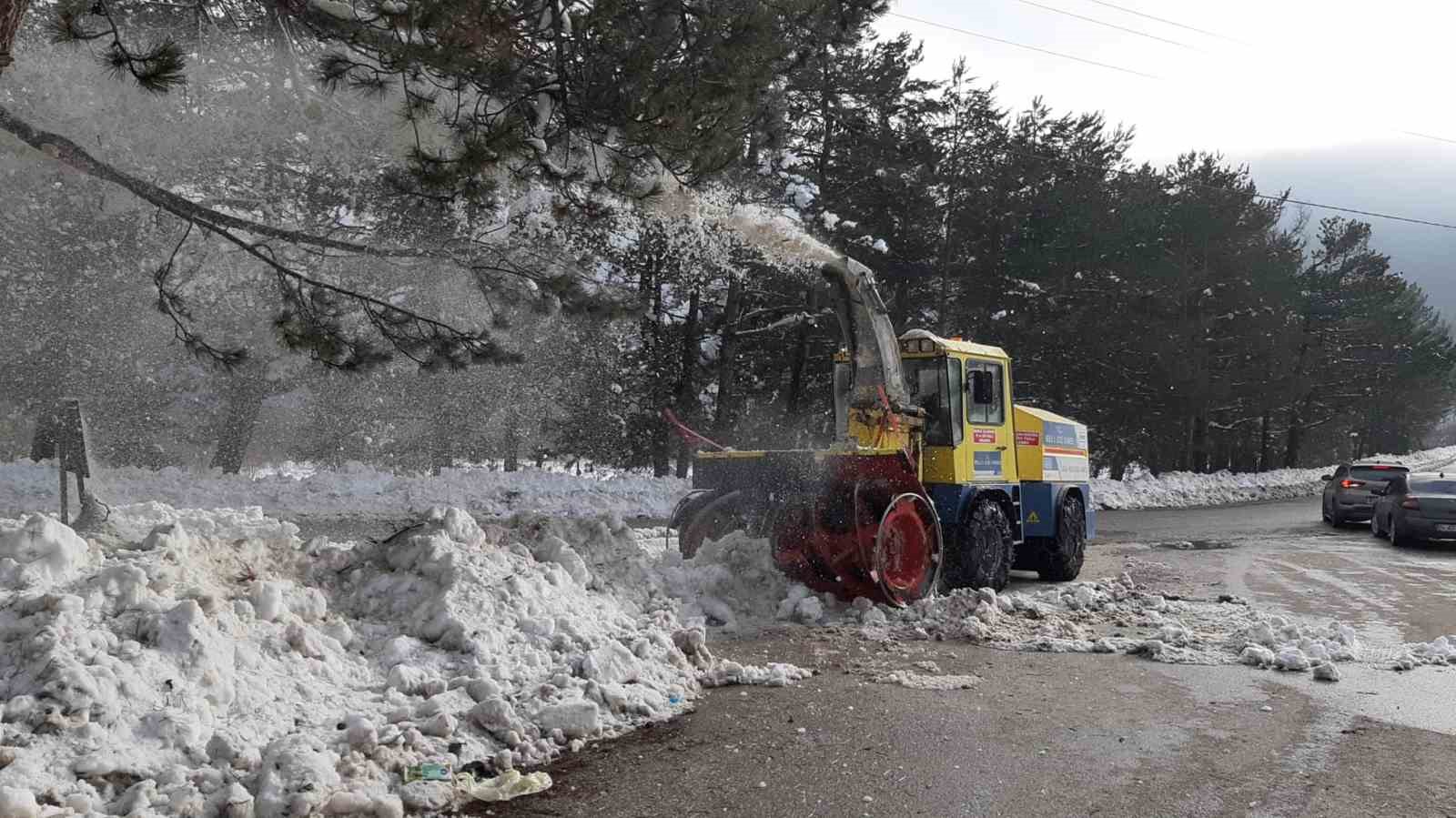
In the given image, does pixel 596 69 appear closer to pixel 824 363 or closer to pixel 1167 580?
pixel 1167 580

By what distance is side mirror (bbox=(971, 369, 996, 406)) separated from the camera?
11.4m

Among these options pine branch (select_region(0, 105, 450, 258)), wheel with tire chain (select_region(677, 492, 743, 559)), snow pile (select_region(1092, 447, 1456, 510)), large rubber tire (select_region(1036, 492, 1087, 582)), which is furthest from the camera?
snow pile (select_region(1092, 447, 1456, 510))

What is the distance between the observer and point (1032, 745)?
5867 millimetres

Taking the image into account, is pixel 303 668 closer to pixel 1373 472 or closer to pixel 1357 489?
pixel 1357 489

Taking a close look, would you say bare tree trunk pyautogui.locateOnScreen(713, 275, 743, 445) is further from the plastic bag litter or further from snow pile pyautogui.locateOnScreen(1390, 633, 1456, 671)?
the plastic bag litter

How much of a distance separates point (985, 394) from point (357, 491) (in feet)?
40.9

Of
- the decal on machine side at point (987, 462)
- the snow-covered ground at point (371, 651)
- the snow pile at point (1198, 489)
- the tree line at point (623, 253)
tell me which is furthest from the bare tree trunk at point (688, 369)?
the snow-covered ground at point (371, 651)

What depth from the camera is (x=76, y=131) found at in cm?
1490

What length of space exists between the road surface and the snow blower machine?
3.73ft

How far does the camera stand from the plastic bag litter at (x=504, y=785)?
192 inches

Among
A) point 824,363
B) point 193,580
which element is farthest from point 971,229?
point 193,580

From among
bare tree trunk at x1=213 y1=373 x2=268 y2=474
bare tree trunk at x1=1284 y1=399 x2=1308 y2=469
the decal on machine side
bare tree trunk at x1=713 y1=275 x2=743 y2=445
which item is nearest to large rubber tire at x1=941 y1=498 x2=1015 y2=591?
the decal on machine side

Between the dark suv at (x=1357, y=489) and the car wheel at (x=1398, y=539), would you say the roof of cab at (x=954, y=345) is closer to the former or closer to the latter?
the car wheel at (x=1398, y=539)

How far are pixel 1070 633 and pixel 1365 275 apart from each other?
187ft
